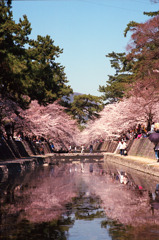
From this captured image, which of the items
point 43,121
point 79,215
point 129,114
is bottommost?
point 79,215

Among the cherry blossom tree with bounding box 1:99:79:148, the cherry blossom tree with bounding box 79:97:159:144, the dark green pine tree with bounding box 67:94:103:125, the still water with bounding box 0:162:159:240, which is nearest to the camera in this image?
the still water with bounding box 0:162:159:240

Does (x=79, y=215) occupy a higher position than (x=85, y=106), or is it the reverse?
(x=85, y=106)

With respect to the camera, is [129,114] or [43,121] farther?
[43,121]

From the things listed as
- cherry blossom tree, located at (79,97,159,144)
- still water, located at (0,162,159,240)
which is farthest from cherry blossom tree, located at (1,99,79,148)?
still water, located at (0,162,159,240)

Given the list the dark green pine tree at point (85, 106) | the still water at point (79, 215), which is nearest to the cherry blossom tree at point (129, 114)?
the dark green pine tree at point (85, 106)

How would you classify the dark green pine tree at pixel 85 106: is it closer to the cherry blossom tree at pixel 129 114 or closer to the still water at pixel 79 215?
the cherry blossom tree at pixel 129 114

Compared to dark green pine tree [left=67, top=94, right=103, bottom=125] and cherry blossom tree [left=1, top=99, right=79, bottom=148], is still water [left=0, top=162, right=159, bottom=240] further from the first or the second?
dark green pine tree [left=67, top=94, right=103, bottom=125]

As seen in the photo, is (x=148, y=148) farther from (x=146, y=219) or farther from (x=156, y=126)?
(x=146, y=219)

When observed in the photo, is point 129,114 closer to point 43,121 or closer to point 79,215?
point 43,121

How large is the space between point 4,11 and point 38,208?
76.5 ft

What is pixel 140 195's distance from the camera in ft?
39.8

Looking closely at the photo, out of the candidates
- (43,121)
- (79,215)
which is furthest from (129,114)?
(79,215)

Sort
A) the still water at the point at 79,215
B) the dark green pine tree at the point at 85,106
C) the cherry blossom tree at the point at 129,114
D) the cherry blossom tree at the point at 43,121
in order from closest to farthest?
the still water at the point at 79,215
the cherry blossom tree at the point at 43,121
the cherry blossom tree at the point at 129,114
the dark green pine tree at the point at 85,106

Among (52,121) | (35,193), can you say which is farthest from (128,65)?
(35,193)
